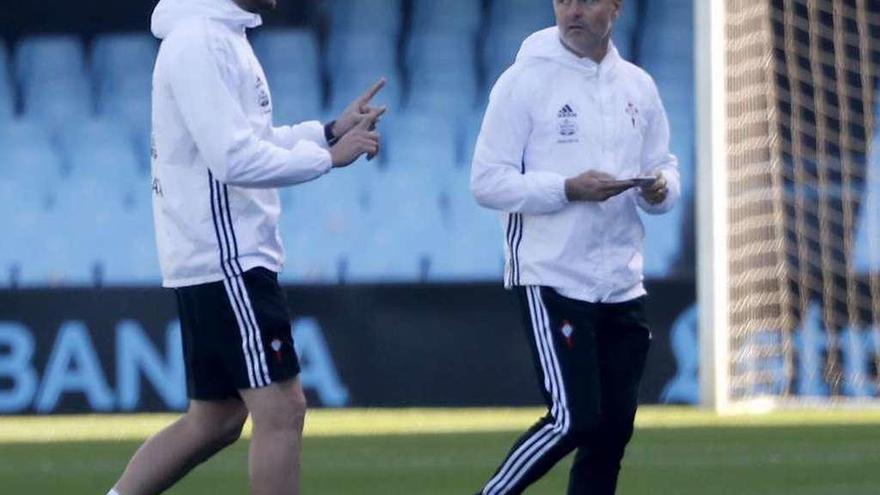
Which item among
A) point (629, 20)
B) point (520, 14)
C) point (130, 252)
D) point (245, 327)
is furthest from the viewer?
point (130, 252)

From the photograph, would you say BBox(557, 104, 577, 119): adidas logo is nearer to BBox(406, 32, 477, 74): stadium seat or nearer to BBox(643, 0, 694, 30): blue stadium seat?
BBox(643, 0, 694, 30): blue stadium seat

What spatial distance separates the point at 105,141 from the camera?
14344 mm

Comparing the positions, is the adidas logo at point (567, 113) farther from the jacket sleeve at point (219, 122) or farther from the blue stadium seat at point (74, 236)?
the blue stadium seat at point (74, 236)

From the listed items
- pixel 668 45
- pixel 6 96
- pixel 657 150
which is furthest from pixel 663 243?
pixel 657 150

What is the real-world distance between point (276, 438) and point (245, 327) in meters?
0.33

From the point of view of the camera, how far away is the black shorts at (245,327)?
6270mm

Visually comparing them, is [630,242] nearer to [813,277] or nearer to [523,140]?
[523,140]

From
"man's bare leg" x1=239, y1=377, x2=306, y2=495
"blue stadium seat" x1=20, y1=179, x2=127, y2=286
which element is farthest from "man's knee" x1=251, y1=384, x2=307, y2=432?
"blue stadium seat" x1=20, y1=179, x2=127, y2=286

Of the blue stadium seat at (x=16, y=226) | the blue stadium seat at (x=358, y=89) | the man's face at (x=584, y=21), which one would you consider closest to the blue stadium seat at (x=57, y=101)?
the blue stadium seat at (x=16, y=226)

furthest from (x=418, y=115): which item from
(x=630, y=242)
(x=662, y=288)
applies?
(x=630, y=242)

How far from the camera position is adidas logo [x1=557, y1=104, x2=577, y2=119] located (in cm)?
682

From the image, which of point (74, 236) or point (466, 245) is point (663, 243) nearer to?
point (466, 245)

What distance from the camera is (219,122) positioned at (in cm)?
612

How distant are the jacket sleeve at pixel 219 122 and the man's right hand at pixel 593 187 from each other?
907mm
